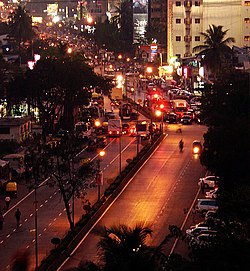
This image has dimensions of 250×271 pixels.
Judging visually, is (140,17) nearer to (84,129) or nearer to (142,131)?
(84,129)

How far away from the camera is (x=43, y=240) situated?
145 feet

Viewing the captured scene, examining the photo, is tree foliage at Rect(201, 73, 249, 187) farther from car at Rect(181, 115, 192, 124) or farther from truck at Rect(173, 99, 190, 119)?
truck at Rect(173, 99, 190, 119)

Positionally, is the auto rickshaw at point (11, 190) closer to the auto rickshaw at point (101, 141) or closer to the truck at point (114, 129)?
the auto rickshaw at point (101, 141)

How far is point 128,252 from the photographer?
24.7 m

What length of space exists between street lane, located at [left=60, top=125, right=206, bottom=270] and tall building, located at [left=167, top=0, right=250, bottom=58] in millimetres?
56241

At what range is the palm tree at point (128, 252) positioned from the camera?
24219 millimetres

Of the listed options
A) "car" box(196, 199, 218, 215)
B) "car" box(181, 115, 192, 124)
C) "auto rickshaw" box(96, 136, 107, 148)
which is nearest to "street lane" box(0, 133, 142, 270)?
"car" box(196, 199, 218, 215)

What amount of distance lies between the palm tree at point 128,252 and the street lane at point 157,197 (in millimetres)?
13773

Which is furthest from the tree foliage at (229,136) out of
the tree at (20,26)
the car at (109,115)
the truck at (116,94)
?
the tree at (20,26)

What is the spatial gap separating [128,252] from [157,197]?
97.6 ft

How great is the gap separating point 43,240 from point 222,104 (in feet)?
92.7

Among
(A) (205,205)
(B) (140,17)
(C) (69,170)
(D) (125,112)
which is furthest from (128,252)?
(B) (140,17)

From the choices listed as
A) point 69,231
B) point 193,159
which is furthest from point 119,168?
point 69,231

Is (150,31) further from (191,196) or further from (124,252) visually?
(124,252)
